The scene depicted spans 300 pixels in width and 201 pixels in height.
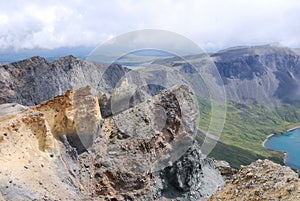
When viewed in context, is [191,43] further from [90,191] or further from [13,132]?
[90,191]

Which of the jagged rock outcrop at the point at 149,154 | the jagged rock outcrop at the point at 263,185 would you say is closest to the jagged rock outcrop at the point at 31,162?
the jagged rock outcrop at the point at 149,154

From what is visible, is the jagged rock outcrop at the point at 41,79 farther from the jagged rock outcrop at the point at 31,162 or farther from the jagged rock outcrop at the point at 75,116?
the jagged rock outcrop at the point at 31,162

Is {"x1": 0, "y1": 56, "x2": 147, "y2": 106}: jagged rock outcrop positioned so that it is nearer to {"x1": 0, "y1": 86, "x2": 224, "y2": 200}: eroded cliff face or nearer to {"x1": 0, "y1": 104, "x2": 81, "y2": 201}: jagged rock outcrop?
{"x1": 0, "y1": 86, "x2": 224, "y2": 200}: eroded cliff face

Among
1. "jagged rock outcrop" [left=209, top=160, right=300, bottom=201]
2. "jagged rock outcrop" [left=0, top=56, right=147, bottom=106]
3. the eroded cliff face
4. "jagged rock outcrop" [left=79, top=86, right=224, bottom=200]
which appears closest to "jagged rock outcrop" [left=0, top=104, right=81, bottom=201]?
the eroded cliff face

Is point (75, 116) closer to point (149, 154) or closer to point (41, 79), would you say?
point (149, 154)

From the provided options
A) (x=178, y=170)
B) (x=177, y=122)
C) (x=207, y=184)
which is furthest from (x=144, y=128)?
(x=207, y=184)
